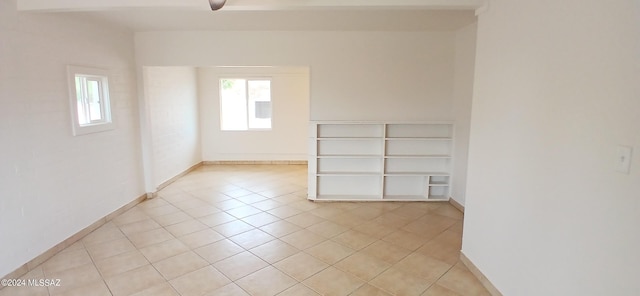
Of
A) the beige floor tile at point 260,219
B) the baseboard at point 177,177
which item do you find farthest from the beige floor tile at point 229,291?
the baseboard at point 177,177

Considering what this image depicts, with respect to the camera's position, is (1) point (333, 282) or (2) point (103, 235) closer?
(1) point (333, 282)

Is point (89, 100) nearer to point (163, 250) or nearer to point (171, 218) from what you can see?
point (171, 218)

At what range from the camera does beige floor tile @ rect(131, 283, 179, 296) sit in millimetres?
2492

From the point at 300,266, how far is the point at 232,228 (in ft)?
4.01

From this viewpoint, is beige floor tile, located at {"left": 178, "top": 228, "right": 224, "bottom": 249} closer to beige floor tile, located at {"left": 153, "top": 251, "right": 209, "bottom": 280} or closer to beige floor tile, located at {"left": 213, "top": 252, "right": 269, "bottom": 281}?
beige floor tile, located at {"left": 153, "top": 251, "right": 209, "bottom": 280}


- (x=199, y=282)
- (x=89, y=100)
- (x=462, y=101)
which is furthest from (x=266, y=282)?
(x=462, y=101)

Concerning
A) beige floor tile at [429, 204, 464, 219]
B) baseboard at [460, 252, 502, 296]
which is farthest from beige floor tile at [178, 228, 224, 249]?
beige floor tile at [429, 204, 464, 219]

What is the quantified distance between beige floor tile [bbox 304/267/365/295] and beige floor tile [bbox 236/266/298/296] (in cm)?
17

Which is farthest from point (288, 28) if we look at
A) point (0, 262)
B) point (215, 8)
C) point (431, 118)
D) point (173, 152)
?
point (0, 262)

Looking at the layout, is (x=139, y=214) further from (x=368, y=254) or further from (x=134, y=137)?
(x=368, y=254)

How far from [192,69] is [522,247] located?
6.50 meters

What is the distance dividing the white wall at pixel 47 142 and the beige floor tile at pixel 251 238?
1.68 meters

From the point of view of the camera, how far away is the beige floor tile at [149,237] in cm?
339

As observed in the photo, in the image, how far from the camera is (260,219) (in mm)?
4105
